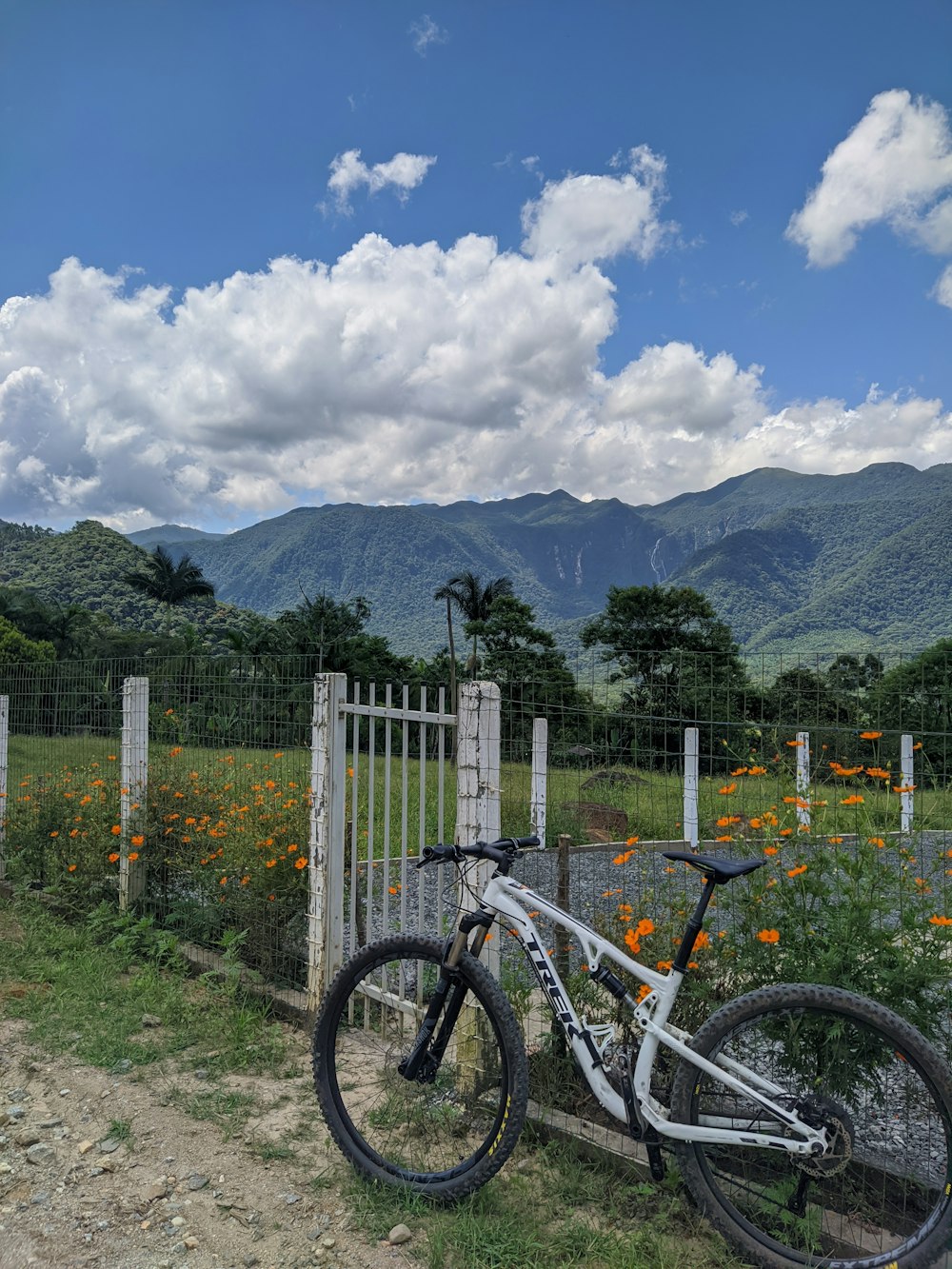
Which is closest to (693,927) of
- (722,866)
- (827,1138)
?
(722,866)

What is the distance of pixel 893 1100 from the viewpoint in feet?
8.87

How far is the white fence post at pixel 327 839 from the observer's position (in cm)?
452

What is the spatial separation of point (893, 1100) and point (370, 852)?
2327 millimetres

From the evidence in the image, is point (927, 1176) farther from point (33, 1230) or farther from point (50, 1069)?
point (50, 1069)

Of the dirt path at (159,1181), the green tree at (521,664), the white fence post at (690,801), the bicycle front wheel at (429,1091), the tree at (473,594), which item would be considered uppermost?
the tree at (473,594)

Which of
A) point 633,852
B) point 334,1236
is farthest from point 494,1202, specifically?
point 633,852

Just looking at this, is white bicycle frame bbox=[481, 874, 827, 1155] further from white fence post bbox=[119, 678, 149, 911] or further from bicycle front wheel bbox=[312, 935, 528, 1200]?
white fence post bbox=[119, 678, 149, 911]

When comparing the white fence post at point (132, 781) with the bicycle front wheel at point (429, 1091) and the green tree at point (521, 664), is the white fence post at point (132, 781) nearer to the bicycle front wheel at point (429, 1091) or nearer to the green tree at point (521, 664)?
the green tree at point (521, 664)

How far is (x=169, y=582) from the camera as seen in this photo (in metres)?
65.1

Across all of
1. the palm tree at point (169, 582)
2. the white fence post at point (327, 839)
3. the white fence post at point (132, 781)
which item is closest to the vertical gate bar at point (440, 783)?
the white fence post at point (327, 839)

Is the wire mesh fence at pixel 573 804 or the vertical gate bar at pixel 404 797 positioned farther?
the vertical gate bar at pixel 404 797

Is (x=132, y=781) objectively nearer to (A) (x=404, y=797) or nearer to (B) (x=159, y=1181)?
(A) (x=404, y=797)

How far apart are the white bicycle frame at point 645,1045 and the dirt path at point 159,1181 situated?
33.3 inches

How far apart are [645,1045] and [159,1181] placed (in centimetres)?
184
